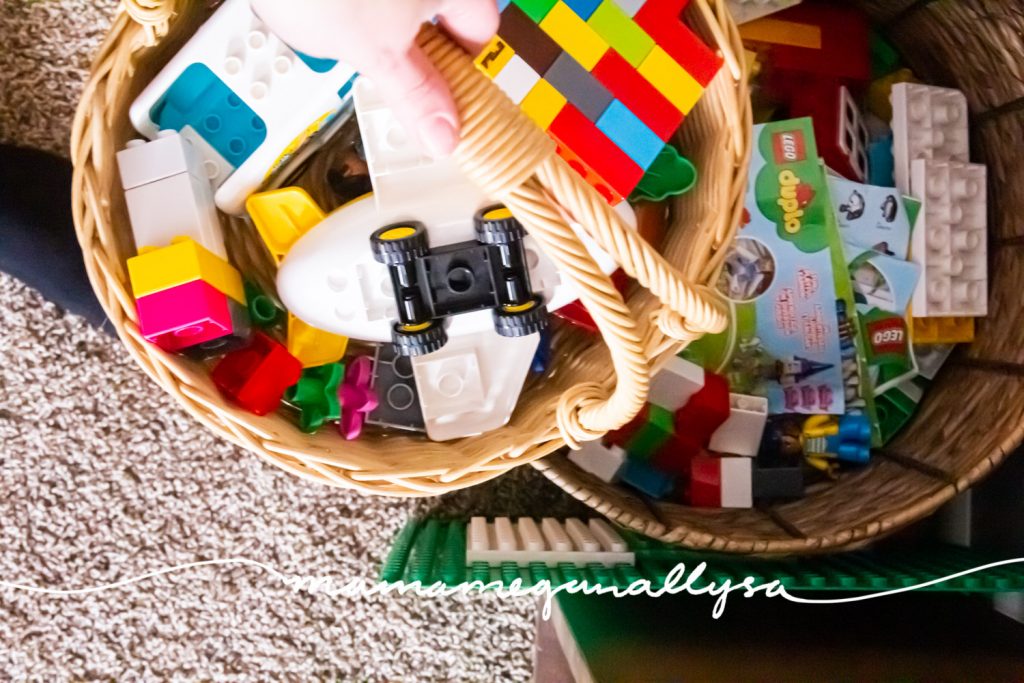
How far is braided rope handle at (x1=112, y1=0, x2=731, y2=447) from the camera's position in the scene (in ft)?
1.31

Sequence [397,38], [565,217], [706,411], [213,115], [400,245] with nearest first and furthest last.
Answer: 1. [397,38]
2. [565,217]
3. [400,245]
4. [213,115]
5. [706,411]

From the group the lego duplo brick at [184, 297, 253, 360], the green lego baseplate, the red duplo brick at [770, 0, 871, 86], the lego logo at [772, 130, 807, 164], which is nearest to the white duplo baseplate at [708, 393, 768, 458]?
the green lego baseplate

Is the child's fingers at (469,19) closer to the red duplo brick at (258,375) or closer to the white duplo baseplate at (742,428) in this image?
the red duplo brick at (258,375)

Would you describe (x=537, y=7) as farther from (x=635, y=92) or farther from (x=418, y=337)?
(x=418, y=337)

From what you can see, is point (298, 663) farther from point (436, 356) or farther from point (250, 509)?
point (436, 356)

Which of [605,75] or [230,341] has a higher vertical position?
[605,75]

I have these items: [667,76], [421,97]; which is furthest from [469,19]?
[667,76]

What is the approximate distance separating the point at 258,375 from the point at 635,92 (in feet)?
1.23

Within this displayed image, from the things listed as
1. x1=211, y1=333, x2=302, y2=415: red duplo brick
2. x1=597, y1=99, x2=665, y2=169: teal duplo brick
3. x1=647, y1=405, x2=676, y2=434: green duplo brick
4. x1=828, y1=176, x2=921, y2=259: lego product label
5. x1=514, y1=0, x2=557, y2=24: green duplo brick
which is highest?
x1=514, y1=0, x2=557, y2=24: green duplo brick

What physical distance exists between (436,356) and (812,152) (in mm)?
444

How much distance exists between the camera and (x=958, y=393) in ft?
2.82

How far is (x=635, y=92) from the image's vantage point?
65 centimetres

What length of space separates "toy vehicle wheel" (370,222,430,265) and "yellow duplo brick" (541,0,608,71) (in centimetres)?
19

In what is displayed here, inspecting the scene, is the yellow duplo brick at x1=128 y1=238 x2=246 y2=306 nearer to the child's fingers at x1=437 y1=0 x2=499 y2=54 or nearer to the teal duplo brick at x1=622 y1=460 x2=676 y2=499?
the child's fingers at x1=437 y1=0 x2=499 y2=54
